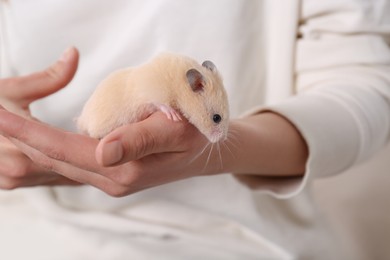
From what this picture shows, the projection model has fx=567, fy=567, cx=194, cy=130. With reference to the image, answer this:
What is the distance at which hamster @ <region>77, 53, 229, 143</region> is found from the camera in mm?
652

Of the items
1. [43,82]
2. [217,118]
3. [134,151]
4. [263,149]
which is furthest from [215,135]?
[43,82]

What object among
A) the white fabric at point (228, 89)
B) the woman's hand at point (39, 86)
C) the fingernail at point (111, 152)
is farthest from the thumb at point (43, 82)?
the fingernail at point (111, 152)

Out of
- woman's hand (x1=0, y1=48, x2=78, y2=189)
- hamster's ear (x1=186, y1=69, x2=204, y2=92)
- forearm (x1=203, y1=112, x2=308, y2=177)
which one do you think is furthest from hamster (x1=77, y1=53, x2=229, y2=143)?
woman's hand (x1=0, y1=48, x2=78, y2=189)

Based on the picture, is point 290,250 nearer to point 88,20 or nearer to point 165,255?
point 165,255

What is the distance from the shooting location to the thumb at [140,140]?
21.5 inches

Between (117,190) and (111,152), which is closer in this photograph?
(111,152)

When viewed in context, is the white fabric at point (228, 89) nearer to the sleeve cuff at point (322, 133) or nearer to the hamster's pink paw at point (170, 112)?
the sleeve cuff at point (322, 133)

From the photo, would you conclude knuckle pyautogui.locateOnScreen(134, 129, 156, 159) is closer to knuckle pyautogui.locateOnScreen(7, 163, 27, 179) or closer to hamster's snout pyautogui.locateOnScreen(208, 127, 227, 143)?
hamster's snout pyautogui.locateOnScreen(208, 127, 227, 143)

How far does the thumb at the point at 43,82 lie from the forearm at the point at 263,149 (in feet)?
0.90

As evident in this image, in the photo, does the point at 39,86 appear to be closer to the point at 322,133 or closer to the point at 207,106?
the point at 207,106

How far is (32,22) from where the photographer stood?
106cm

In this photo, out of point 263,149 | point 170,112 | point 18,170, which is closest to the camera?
point 170,112

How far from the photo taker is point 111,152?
542 mm

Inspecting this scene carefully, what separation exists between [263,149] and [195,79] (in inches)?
10.8
